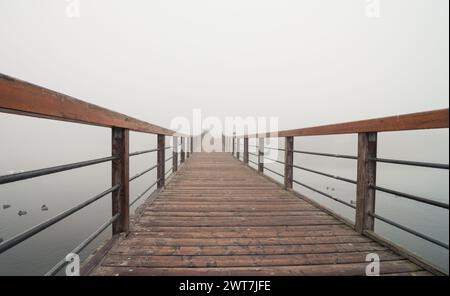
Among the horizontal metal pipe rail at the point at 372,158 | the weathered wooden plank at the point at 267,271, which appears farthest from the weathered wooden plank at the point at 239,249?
the horizontal metal pipe rail at the point at 372,158

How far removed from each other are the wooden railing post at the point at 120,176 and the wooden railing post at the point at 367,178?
7.29ft

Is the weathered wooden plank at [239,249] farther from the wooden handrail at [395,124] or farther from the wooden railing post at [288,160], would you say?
the wooden railing post at [288,160]

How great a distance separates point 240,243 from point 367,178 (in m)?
1.34

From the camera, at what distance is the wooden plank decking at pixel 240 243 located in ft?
5.34

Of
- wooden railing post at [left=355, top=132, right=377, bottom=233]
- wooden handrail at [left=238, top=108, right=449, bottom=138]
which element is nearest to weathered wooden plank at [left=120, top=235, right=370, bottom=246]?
wooden railing post at [left=355, top=132, right=377, bottom=233]

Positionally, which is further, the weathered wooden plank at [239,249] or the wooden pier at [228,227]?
the weathered wooden plank at [239,249]

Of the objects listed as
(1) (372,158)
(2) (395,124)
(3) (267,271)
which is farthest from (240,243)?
(2) (395,124)

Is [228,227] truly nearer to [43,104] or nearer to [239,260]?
[239,260]

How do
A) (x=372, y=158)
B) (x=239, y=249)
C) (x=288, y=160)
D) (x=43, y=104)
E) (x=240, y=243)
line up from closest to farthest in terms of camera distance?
1. (x=43, y=104)
2. (x=239, y=249)
3. (x=240, y=243)
4. (x=372, y=158)
5. (x=288, y=160)

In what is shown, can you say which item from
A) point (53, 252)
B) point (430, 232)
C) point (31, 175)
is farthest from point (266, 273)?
point (430, 232)

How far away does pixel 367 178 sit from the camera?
2.17 meters

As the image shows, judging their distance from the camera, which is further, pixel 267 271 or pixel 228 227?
pixel 228 227
